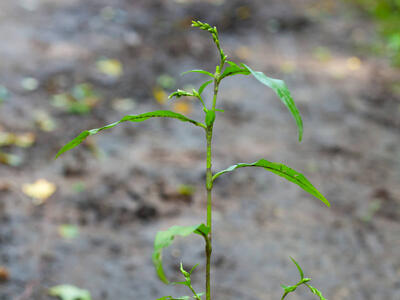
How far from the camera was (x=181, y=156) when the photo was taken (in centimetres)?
327

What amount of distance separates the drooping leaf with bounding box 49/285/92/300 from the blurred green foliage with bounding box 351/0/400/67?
4255 millimetres

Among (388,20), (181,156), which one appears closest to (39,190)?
(181,156)

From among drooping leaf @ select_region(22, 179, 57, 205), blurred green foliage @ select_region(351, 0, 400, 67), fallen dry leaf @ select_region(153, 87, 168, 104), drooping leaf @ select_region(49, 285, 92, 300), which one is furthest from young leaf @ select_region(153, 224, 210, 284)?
blurred green foliage @ select_region(351, 0, 400, 67)

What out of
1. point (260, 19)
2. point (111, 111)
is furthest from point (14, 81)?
point (260, 19)

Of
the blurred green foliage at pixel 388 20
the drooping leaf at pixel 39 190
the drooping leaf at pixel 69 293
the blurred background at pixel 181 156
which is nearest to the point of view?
the drooping leaf at pixel 69 293

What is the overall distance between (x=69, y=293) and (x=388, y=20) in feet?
18.8

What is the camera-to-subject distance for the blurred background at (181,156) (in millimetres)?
2271

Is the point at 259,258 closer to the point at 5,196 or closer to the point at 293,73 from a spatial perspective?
the point at 5,196

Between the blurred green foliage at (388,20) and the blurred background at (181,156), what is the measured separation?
0.04 metres

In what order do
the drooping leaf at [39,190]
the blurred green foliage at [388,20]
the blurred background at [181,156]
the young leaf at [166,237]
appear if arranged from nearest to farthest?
the young leaf at [166,237]
the blurred background at [181,156]
the drooping leaf at [39,190]
the blurred green foliage at [388,20]

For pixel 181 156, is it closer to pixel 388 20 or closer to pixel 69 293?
pixel 69 293

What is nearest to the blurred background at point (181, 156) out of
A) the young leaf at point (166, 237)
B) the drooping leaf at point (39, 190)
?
the drooping leaf at point (39, 190)

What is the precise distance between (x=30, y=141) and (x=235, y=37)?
3084 mm

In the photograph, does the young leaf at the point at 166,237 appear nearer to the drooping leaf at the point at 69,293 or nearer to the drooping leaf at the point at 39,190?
the drooping leaf at the point at 69,293
